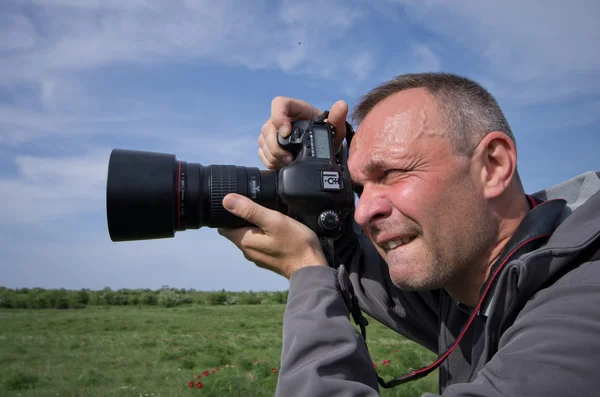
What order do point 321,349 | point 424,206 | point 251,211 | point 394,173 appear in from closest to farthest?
1. point 321,349
2. point 424,206
3. point 394,173
4. point 251,211

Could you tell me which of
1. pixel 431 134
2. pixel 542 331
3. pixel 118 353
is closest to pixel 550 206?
pixel 431 134

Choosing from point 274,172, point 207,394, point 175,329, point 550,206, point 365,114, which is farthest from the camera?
point 175,329

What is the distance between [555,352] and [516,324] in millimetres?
191

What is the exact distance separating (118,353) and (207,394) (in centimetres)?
428

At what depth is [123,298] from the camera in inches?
679

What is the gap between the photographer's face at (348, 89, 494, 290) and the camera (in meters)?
2.00

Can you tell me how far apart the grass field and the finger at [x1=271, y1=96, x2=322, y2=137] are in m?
3.23

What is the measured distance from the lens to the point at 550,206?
1.96m

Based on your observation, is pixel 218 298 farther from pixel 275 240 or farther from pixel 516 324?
pixel 516 324

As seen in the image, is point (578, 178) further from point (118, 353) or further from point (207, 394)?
point (118, 353)

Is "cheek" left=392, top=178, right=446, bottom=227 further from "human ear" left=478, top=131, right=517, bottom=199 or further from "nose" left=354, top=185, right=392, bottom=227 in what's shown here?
"human ear" left=478, top=131, right=517, bottom=199

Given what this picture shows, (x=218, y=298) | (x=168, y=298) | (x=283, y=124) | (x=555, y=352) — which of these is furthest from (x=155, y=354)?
(x=168, y=298)

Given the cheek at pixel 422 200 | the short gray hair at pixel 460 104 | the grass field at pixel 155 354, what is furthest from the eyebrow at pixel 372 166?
the grass field at pixel 155 354

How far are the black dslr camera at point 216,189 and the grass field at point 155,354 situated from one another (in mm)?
3054
